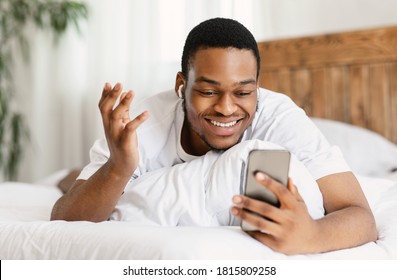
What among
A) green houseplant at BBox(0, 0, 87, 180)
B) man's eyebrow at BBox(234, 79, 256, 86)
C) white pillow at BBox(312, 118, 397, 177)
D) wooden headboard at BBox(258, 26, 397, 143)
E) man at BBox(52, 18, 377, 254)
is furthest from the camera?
green houseplant at BBox(0, 0, 87, 180)

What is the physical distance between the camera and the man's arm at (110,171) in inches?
46.1

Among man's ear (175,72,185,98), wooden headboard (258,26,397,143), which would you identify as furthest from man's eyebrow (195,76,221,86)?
wooden headboard (258,26,397,143)

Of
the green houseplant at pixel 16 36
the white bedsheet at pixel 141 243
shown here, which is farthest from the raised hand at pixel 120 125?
the green houseplant at pixel 16 36

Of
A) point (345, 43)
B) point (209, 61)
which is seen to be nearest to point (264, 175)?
point (209, 61)

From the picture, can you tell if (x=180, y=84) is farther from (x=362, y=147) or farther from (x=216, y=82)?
(x=362, y=147)

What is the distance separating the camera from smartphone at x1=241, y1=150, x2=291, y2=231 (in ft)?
3.19

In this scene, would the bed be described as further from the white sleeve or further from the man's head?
the man's head

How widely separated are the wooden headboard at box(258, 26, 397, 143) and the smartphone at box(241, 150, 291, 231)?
166 centimetres

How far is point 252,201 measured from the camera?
99cm

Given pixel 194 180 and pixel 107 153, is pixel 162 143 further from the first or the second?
pixel 194 180

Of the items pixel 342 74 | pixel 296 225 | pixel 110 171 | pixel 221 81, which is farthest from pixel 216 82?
pixel 342 74

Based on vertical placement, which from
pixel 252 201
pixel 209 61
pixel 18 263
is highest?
pixel 209 61

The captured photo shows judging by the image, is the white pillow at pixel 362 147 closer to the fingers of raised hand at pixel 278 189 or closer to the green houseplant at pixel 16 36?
the fingers of raised hand at pixel 278 189

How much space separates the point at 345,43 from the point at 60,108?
1.59 metres
